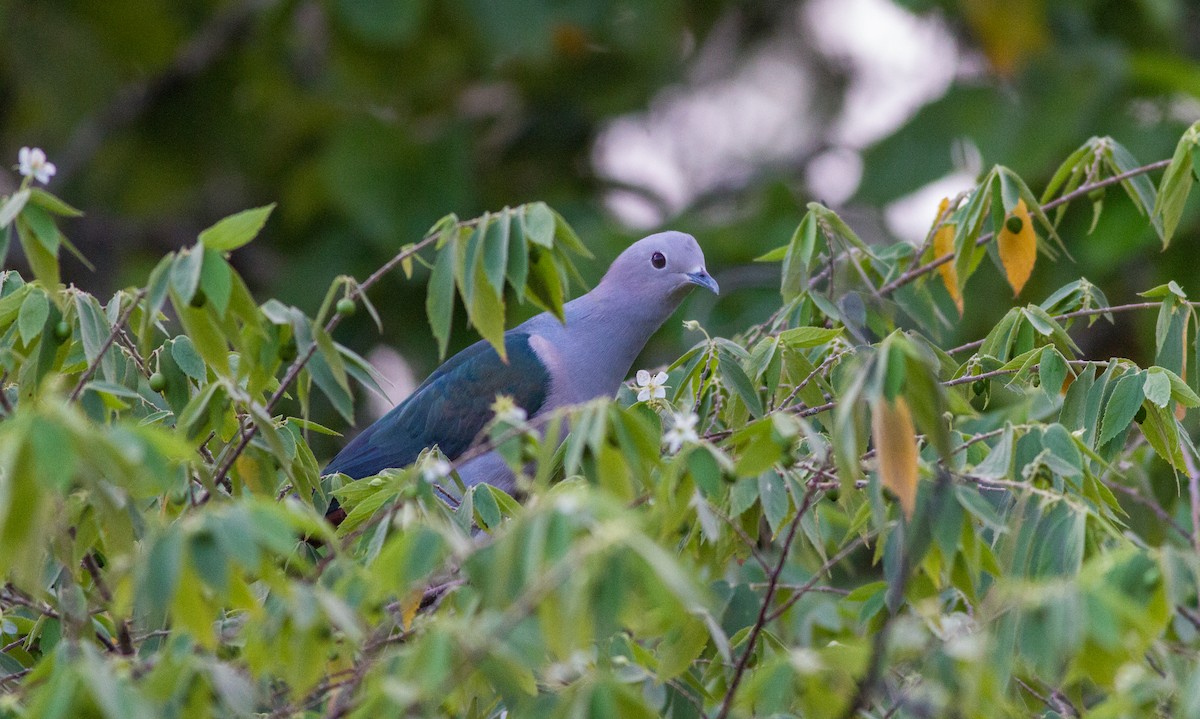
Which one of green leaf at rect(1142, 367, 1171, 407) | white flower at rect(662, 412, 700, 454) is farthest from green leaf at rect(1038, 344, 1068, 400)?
white flower at rect(662, 412, 700, 454)

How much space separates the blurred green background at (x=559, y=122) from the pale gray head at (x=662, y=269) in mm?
815

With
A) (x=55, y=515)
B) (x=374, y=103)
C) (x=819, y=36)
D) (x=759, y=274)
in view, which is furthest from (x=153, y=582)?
(x=819, y=36)

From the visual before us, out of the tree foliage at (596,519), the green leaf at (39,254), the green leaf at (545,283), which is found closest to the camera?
the tree foliage at (596,519)

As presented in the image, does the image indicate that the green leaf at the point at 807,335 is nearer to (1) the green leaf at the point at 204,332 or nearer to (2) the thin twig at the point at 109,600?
(1) the green leaf at the point at 204,332

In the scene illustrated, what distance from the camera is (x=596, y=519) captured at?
5.48 feet

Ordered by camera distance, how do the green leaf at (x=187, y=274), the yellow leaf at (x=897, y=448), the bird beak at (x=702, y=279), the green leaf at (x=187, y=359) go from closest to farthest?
the yellow leaf at (x=897, y=448) → the green leaf at (x=187, y=274) → the green leaf at (x=187, y=359) → the bird beak at (x=702, y=279)

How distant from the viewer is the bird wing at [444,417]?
163 inches

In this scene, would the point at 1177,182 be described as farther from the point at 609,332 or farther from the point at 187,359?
the point at 187,359

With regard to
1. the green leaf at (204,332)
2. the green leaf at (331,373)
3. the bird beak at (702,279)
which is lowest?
the bird beak at (702,279)

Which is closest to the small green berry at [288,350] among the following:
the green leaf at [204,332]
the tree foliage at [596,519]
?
the tree foliage at [596,519]

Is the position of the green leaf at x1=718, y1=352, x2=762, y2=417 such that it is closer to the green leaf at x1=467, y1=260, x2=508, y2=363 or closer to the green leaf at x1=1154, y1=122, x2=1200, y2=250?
the green leaf at x1=467, y1=260, x2=508, y2=363

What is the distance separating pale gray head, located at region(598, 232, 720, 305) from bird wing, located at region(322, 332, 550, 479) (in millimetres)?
381

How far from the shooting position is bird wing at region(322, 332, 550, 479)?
4.14 meters

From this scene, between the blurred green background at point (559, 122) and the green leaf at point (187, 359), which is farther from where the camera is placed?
the blurred green background at point (559, 122)
